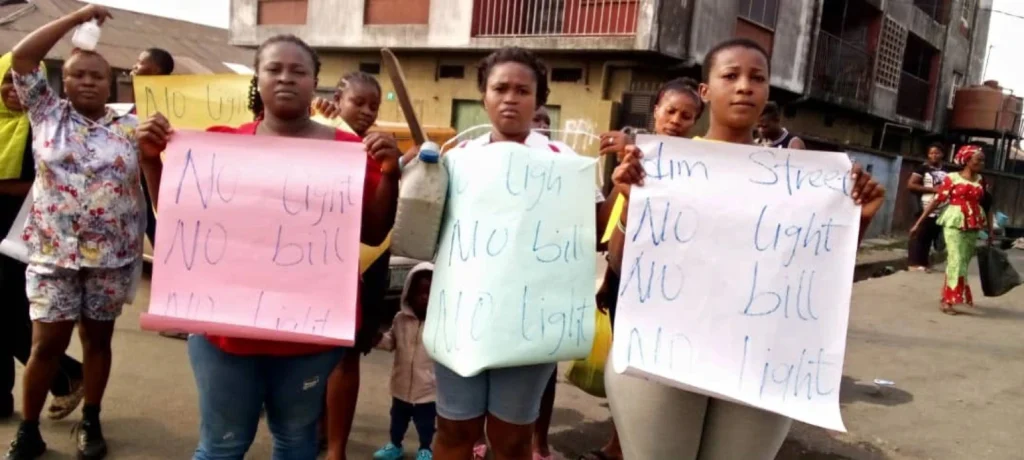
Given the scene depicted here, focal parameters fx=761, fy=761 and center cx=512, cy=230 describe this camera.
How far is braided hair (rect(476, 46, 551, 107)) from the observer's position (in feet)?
7.38

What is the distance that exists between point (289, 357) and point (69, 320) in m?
1.28

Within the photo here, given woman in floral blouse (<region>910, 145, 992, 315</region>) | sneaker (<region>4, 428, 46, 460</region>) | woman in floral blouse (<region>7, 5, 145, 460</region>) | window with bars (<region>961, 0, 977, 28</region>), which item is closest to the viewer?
woman in floral blouse (<region>7, 5, 145, 460</region>)

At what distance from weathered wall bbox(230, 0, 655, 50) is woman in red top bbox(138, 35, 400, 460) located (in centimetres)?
1019

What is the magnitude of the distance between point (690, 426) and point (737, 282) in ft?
1.36

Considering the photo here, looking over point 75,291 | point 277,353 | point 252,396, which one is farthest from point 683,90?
point 75,291

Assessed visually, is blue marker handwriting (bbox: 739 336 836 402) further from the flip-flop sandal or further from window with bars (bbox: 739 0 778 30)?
window with bars (bbox: 739 0 778 30)

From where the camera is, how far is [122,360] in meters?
4.42

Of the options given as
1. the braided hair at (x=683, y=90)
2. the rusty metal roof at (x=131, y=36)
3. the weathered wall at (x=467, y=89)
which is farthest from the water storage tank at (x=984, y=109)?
the braided hair at (x=683, y=90)

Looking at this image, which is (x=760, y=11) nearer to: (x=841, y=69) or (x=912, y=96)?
(x=841, y=69)

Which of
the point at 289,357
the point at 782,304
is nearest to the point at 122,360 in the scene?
the point at 289,357

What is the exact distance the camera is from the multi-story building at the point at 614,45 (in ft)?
40.4

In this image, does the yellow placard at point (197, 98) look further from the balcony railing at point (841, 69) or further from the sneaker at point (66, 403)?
the balcony railing at point (841, 69)

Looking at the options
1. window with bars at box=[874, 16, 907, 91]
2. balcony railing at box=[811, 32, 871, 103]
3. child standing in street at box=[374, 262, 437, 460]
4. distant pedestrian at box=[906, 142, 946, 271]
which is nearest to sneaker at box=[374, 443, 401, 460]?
child standing in street at box=[374, 262, 437, 460]

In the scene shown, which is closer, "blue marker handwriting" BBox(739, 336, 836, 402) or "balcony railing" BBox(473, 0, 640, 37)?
"blue marker handwriting" BBox(739, 336, 836, 402)
